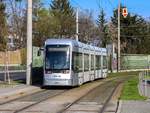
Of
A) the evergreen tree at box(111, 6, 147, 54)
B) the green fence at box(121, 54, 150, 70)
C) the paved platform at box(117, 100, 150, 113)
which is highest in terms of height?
the evergreen tree at box(111, 6, 147, 54)

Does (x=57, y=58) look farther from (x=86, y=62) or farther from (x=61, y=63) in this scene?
(x=86, y=62)

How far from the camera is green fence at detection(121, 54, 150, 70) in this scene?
89250 millimetres

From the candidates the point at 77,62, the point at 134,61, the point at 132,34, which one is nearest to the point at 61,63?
the point at 77,62

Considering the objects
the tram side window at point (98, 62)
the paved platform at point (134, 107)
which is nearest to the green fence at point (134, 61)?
the tram side window at point (98, 62)

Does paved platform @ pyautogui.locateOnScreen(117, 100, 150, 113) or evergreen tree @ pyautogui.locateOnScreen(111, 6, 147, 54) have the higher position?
evergreen tree @ pyautogui.locateOnScreen(111, 6, 147, 54)

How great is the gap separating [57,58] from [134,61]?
57.0m

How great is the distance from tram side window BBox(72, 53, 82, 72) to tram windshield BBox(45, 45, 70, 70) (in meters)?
0.66

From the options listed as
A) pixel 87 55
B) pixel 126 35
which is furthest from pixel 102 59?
pixel 126 35

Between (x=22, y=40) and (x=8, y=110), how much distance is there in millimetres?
79562

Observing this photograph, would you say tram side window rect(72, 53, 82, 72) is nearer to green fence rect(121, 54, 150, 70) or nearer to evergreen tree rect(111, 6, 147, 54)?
green fence rect(121, 54, 150, 70)

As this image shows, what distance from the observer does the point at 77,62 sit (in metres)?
36.2

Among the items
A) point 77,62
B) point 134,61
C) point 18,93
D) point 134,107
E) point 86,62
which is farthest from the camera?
point 134,61

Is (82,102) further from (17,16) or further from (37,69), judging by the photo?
(17,16)

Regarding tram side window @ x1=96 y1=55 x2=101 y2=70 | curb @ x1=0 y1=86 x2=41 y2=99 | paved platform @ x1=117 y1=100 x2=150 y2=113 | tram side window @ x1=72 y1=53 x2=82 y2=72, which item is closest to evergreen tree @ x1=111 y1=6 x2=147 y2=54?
tram side window @ x1=96 y1=55 x2=101 y2=70
